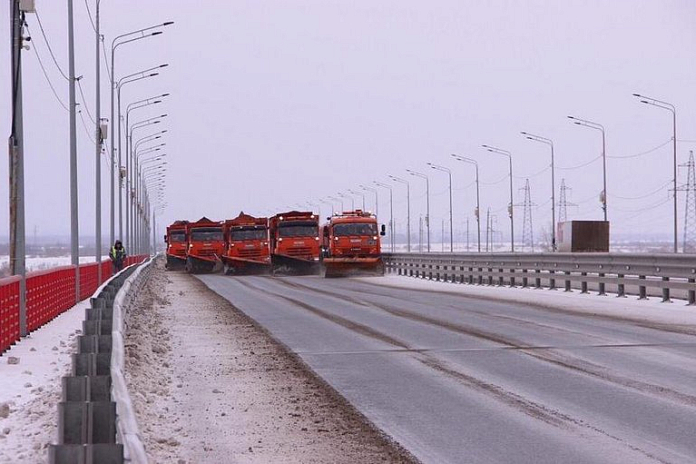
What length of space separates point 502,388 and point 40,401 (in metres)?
4.44

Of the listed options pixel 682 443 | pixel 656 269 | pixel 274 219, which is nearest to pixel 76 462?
pixel 682 443

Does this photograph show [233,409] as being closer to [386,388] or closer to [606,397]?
[386,388]

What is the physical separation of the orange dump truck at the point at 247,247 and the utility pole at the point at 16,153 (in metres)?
40.7

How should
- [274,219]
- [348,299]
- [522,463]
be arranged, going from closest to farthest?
[522,463] → [348,299] → [274,219]

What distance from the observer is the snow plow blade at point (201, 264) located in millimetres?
66188

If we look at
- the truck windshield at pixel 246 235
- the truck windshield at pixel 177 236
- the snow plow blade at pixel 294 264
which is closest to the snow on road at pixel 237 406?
the snow plow blade at pixel 294 264

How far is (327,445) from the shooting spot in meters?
8.98

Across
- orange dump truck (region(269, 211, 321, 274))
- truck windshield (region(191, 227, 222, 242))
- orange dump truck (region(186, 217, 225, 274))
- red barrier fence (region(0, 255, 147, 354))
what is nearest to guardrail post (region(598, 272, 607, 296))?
red barrier fence (region(0, 255, 147, 354))

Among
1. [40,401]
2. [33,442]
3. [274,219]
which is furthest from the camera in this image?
[274,219]

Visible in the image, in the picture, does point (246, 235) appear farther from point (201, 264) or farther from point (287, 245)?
point (201, 264)

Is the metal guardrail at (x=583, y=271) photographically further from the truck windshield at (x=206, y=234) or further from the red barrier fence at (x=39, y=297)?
the truck windshield at (x=206, y=234)

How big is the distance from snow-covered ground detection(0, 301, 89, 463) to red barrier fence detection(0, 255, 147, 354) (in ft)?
0.82

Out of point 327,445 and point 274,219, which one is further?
point 274,219

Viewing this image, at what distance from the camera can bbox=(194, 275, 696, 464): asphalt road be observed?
8961 mm
